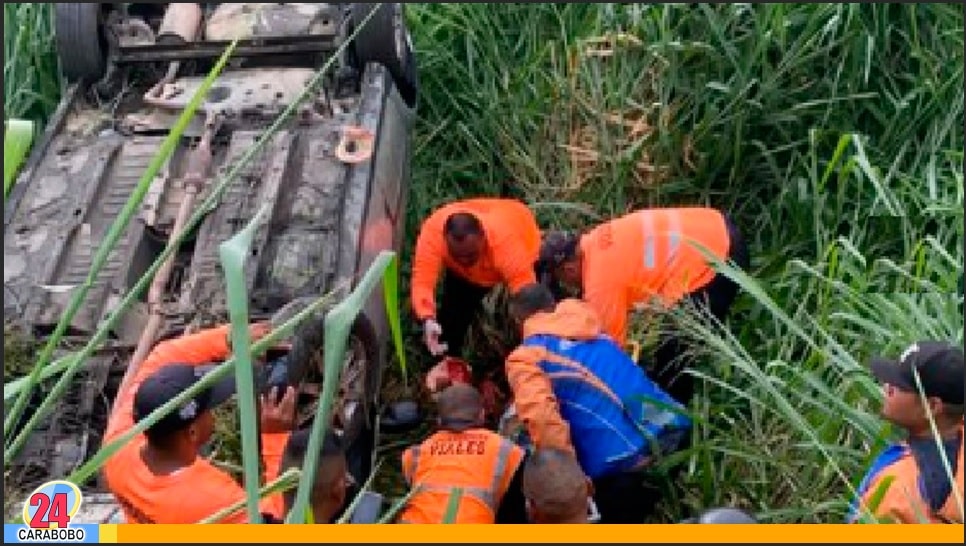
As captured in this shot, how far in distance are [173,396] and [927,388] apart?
182 cm

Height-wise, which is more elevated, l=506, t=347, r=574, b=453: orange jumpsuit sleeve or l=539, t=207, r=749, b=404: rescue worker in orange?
l=539, t=207, r=749, b=404: rescue worker in orange

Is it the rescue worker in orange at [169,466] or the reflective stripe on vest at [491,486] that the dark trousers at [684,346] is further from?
the rescue worker in orange at [169,466]

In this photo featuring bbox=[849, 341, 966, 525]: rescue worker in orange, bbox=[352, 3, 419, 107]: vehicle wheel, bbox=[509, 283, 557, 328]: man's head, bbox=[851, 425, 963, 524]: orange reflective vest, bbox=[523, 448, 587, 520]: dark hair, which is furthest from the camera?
bbox=[352, 3, 419, 107]: vehicle wheel

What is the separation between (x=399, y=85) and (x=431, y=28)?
1.55 ft

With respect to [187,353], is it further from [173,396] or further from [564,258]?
[564,258]

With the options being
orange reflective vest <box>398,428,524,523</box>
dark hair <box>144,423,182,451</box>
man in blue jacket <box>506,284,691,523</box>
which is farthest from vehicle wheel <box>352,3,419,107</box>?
dark hair <box>144,423,182,451</box>

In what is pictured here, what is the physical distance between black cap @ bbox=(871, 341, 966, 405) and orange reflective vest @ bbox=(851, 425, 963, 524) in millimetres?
107

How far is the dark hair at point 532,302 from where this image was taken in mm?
4285

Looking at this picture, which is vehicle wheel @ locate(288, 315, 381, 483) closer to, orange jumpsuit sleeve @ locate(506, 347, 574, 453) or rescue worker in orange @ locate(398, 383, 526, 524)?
rescue worker in orange @ locate(398, 383, 526, 524)

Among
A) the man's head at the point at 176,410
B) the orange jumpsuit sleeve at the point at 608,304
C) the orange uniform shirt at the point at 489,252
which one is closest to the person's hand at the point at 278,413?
the man's head at the point at 176,410

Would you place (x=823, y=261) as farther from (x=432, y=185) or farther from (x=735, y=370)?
(x=432, y=185)

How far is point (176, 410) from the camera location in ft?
10.5

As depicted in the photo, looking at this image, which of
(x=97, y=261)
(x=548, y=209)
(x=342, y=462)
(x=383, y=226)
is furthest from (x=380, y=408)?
(x=97, y=261)

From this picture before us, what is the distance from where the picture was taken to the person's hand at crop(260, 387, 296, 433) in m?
3.74
